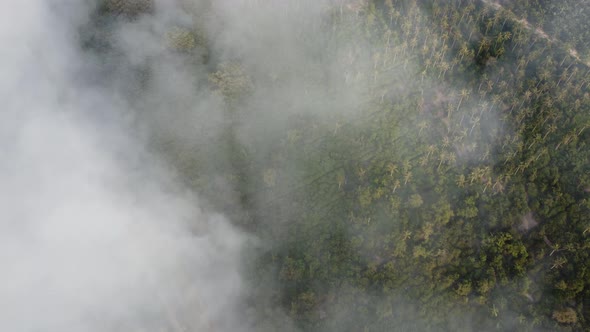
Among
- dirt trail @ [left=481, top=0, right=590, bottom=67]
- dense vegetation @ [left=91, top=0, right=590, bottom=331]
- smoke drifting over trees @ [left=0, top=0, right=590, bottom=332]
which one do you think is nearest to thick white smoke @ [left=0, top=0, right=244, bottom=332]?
smoke drifting over trees @ [left=0, top=0, right=590, bottom=332]

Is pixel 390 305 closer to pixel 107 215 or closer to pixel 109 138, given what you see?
pixel 107 215

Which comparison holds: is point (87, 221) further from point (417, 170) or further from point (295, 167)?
point (417, 170)

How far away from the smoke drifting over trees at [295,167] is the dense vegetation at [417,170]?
0.97 ft

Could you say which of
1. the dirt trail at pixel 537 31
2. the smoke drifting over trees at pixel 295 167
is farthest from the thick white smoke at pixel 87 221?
the dirt trail at pixel 537 31

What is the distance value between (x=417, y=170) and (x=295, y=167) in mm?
18491

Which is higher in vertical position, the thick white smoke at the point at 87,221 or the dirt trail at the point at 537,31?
the dirt trail at the point at 537,31

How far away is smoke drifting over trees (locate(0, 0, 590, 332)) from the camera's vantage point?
Answer: 58.6 metres

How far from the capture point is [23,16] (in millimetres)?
71938

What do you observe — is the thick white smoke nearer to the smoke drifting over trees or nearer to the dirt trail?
→ the smoke drifting over trees

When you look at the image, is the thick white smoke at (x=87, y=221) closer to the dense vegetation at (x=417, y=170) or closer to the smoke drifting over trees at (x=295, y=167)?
the smoke drifting over trees at (x=295, y=167)

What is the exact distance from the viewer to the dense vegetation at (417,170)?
2260 inches

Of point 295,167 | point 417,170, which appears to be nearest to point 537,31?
point 417,170

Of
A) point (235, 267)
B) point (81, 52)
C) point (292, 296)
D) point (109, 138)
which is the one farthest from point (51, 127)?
point (292, 296)

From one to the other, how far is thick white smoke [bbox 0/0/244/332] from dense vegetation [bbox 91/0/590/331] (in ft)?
21.9
